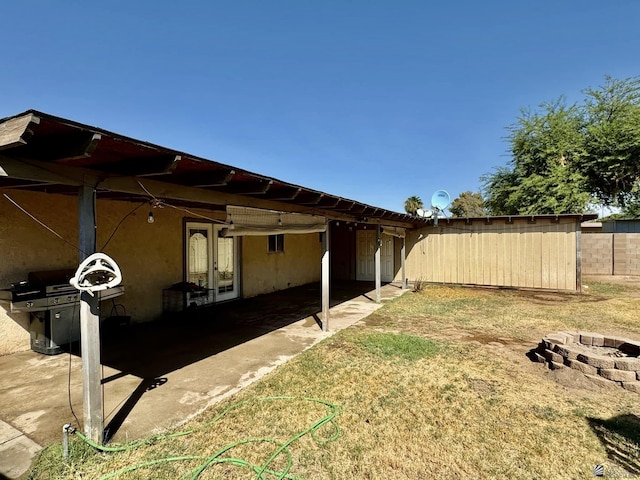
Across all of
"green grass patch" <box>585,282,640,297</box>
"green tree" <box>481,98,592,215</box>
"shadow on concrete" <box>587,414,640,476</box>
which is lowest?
"green grass patch" <box>585,282,640,297</box>

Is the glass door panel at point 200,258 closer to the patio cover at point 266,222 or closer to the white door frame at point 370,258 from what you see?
the patio cover at point 266,222

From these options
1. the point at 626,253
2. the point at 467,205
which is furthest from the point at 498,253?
the point at 467,205

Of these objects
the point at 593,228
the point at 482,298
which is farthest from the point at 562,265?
the point at 593,228

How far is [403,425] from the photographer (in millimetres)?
2838

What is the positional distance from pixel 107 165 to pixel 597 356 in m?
5.56

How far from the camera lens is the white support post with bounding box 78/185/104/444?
96.1 inches

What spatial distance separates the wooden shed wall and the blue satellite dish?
67 centimetres

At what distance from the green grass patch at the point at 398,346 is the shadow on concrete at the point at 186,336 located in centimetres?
123

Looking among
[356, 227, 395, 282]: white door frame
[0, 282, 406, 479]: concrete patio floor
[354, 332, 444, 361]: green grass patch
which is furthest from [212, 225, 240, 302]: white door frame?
[356, 227, 395, 282]: white door frame

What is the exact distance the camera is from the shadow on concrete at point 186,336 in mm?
3888

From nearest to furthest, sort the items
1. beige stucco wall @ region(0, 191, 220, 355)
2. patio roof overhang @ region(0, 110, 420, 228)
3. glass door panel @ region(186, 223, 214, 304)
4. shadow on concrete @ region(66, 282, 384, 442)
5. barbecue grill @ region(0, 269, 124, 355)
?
patio roof overhang @ region(0, 110, 420, 228), shadow on concrete @ region(66, 282, 384, 442), barbecue grill @ region(0, 269, 124, 355), beige stucco wall @ region(0, 191, 220, 355), glass door panel @ region(186, 223, 214, 304)

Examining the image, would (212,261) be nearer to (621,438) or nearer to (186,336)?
(186,336)

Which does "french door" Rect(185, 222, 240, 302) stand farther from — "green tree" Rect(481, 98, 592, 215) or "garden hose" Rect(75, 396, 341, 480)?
"green tree" Rect(481, 98, 592, 215)

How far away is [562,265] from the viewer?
407 inches
